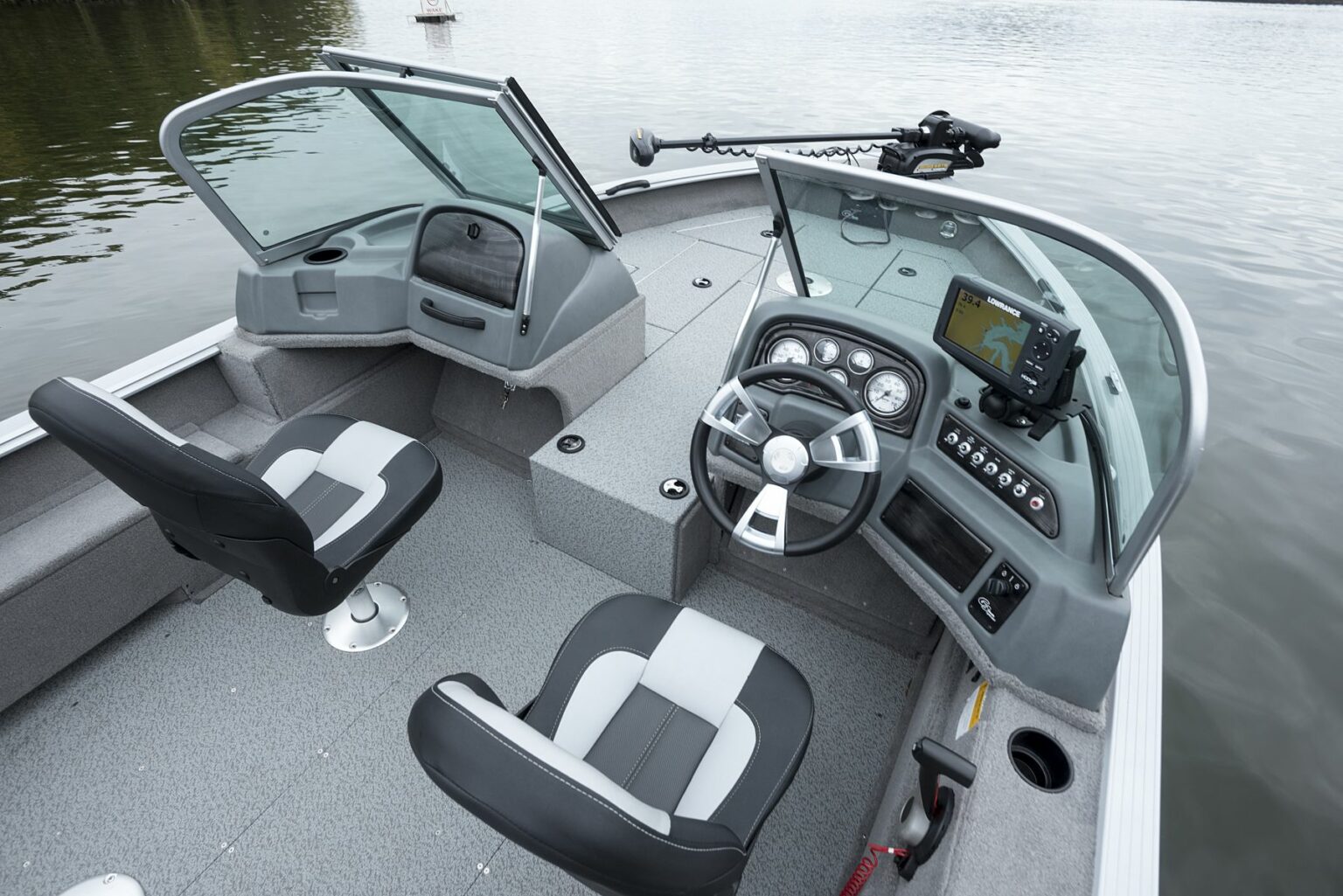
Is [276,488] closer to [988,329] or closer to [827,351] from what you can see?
[827,351]

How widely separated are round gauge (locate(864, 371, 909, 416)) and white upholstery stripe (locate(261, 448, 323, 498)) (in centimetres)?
156

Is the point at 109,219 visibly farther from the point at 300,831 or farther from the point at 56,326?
the point at 300,831

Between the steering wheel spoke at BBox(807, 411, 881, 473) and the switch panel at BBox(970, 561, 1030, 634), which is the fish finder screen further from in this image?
the switch panel at BBox(970, 561, 1030, 634)

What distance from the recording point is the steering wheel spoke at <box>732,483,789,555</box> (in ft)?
4.28

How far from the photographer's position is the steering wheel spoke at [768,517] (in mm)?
1305

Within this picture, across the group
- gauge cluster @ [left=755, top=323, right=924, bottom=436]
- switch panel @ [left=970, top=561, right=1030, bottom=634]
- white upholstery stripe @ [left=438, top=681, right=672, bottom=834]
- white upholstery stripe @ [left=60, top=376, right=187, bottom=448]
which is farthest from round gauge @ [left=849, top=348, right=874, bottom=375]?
white upholstery stripe @ [left=60, top=376, right=187, bottom=448]

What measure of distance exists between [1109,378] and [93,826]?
259 cm

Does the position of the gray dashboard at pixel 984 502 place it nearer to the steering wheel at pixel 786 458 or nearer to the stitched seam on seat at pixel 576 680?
the steering wheel at pixel 786 458

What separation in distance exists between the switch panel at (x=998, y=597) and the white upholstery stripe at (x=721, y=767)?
50 cm

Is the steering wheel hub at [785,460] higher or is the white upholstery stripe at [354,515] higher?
the steering wheel hub at [785,460]

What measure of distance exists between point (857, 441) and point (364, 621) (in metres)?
1.55

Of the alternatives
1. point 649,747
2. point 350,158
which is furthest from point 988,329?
point 350,158

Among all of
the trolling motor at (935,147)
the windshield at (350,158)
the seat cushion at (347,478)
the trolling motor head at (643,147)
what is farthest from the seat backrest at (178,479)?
the trolling motor at (935,147)

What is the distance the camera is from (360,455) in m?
1.72
